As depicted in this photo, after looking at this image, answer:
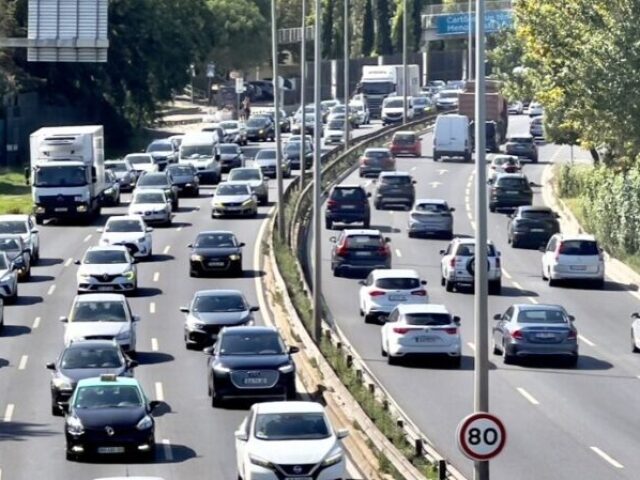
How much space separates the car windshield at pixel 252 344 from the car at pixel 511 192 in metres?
35.7

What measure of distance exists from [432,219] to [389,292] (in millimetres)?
16940

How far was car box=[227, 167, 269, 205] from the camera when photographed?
7019 cm

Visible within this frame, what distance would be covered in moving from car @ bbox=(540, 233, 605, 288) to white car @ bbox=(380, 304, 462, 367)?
13.5 meters

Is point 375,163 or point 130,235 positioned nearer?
point 130,235

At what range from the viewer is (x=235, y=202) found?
6569cm

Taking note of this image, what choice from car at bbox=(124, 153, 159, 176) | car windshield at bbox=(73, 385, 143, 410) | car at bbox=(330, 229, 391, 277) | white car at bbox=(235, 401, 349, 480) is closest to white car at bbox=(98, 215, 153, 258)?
car at bbox=(330, 229, 391, 277)

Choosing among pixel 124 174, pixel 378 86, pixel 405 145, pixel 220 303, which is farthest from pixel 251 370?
pixel 378 86

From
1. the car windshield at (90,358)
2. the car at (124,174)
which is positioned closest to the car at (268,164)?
the car at (124,174)

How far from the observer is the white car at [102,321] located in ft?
124

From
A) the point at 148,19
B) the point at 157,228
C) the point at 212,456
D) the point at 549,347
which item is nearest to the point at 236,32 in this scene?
the point at 148,19

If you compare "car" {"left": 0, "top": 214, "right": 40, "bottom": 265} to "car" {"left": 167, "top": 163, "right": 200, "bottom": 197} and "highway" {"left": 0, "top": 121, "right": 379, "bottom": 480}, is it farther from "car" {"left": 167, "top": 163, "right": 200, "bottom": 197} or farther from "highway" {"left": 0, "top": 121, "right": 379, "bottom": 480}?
"car" {"left": 167, "top": 163, "right": 200, "bottom": 197}

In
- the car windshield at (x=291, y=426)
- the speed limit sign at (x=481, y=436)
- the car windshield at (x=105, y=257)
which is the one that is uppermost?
the speed limit sign at (x=481, y=436)

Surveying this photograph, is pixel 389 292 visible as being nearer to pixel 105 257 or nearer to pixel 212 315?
pixel 212 315

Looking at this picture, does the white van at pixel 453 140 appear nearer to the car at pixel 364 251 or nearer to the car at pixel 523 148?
the car at pixel 523 148
